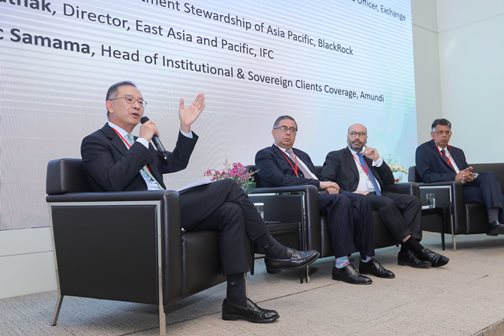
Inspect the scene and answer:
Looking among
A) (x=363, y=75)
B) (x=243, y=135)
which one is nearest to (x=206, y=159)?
(x=243, y=135)

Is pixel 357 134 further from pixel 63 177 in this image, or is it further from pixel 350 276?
pixel 63 177

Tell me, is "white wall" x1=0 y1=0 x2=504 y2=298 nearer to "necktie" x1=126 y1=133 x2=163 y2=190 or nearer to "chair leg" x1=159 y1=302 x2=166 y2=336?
"necktie" x1=126 y1=133 x2=163 y2=190

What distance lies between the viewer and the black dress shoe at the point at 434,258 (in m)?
3.17

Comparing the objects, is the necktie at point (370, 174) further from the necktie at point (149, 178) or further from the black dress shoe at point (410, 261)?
the necktie at point (149, 178)

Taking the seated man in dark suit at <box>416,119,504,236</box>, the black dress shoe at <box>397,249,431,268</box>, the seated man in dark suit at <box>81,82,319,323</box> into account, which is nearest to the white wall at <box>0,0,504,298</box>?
the seated man in dark suit at <box>416,119,504,236</box>

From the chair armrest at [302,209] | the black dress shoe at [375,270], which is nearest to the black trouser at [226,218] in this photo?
the chair armrest at [302,209]

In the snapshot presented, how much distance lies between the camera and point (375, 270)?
2.99 metres

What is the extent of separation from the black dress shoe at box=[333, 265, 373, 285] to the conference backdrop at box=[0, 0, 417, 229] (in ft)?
4.56

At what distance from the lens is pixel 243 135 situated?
13.2 feet

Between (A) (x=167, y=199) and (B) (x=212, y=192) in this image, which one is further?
(B) (x=212, y=192)

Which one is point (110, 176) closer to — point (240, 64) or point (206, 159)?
point (206, 159)

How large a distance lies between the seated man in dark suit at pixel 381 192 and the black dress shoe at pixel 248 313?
4.66ft

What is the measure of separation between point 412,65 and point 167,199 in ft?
16.5

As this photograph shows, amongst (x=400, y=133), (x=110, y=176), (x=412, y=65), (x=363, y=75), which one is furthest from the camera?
(x=412, y=65)
